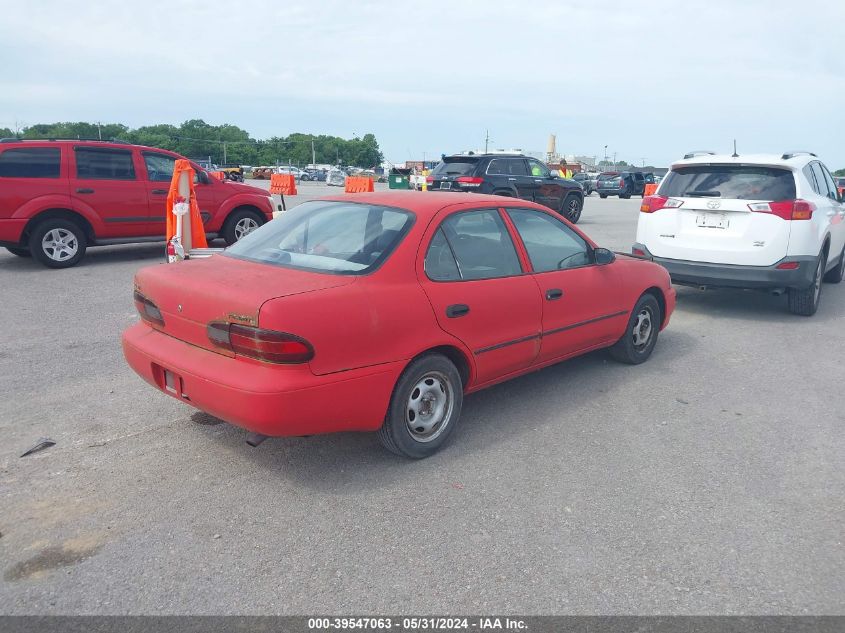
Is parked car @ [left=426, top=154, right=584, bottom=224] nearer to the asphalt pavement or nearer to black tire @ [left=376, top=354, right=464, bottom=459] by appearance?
the asphalt pavement

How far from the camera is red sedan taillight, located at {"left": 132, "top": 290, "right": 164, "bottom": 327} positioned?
4051 millimetres

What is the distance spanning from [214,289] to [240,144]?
453 feet

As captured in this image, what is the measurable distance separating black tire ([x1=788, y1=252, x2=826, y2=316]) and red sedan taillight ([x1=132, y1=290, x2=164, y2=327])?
22.4 feet

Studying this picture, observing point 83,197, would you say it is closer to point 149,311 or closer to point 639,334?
point 149,311

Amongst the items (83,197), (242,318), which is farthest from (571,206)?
(242,318)

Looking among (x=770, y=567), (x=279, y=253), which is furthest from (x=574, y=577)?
(x=279, y=253)

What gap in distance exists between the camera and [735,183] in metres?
7.67

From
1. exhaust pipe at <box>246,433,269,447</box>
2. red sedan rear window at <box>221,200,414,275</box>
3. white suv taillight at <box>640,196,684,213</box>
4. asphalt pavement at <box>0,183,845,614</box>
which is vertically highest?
white suv taillight at <box>640,196,684,213</box>

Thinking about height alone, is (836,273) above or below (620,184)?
below

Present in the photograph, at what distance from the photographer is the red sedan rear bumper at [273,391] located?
338 cm

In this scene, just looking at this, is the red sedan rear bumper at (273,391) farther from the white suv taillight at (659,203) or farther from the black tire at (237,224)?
the black tire at (237,224)

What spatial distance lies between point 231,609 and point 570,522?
5.35 feet

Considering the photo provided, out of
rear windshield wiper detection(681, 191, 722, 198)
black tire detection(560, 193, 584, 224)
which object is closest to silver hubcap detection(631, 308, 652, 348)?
rear windshield wiper detection(681, 191, 722, 198)

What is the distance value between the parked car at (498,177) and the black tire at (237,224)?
5.36m
